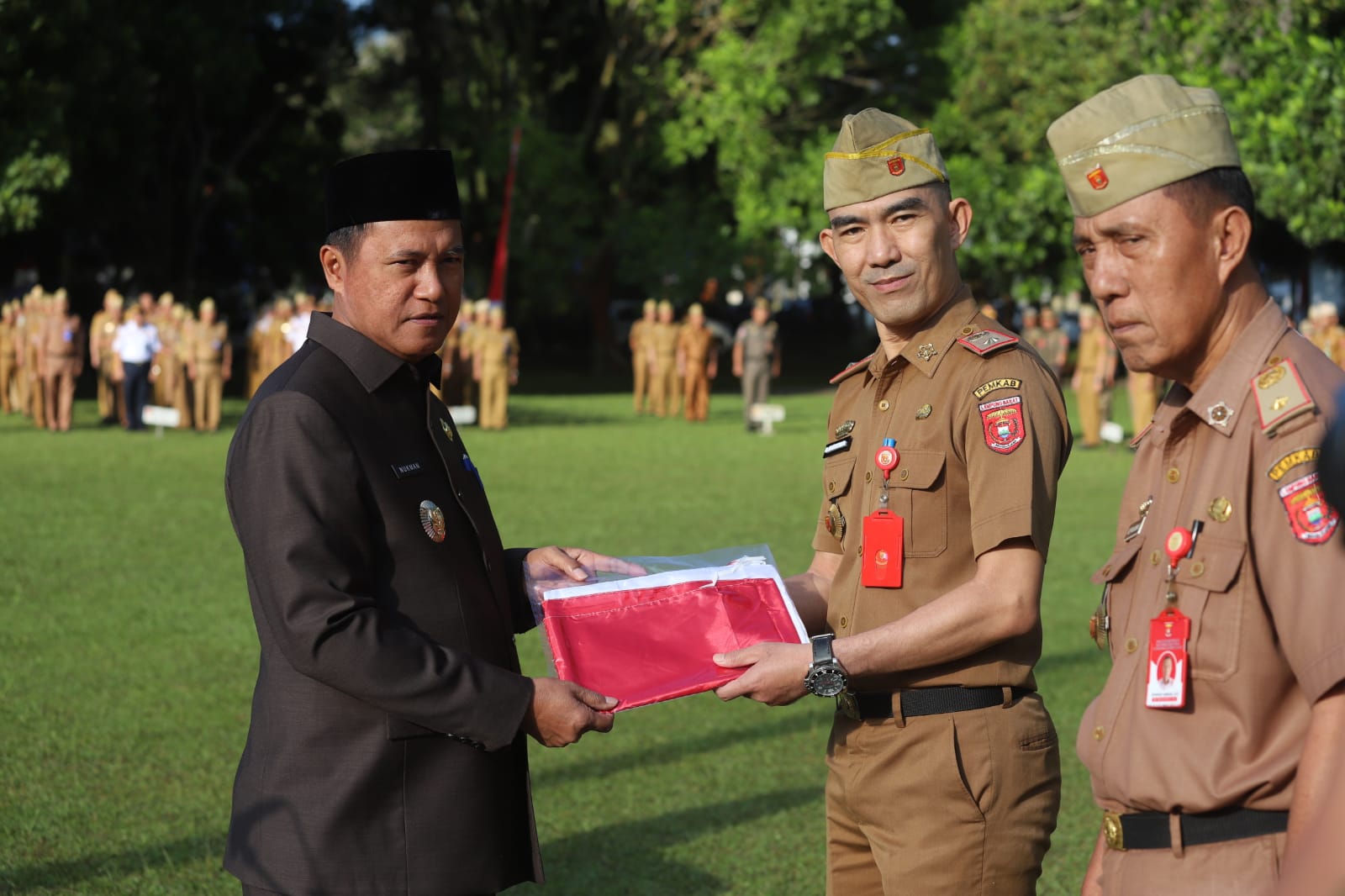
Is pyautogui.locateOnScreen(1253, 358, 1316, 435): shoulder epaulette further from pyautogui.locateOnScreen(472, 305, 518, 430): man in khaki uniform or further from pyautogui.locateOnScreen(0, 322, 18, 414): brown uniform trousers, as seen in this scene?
pyautogui.locateOnScreen(0, 322, 18, 414): brown uniform trousers

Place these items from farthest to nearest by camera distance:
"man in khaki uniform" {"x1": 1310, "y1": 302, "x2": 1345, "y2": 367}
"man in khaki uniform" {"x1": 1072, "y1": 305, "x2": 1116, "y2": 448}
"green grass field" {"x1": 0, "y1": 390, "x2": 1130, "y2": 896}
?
1. "man in khaki uniform" {"x1": 1310, "y1": 302, "x2": 1345, "y2": 367}
2. "man in khaki uniform" {"x1": 1072, "y1": 305, "x2": 1116, "y2": 448}
3. "green grass field" {"x1": 0, "y1": 390, "x2": 1130, "y2": 896}

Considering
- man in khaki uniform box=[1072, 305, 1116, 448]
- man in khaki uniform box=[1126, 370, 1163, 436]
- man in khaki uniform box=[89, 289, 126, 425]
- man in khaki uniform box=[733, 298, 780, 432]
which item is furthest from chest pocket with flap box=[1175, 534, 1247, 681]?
man in khaki uniform box=[89, 289, 126, 425]

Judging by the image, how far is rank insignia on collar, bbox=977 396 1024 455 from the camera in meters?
3.38

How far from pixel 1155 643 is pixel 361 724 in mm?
1582

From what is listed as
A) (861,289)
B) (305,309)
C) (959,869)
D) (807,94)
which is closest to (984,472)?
(861,289)

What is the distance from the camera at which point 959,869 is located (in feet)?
11.3

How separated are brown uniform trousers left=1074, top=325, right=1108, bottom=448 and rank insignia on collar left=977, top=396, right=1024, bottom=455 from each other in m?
23.5

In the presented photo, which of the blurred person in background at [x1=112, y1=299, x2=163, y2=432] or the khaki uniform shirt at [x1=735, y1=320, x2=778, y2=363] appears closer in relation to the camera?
the blurred person in background at [x1=112, y1=299, x2=163, y2=432]

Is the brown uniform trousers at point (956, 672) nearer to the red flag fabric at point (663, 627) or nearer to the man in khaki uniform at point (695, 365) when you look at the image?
the red flag fabric at point (663, 627)

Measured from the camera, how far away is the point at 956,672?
3.47 metres

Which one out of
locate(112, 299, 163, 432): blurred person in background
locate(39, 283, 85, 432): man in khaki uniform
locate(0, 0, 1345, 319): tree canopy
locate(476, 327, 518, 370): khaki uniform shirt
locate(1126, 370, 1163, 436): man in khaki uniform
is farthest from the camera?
locate(0, 0, 1345, 319): tree canopy

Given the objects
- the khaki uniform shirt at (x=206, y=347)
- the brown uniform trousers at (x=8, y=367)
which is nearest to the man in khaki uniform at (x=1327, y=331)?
the khaki uniform shirt at (x=206, y=347)

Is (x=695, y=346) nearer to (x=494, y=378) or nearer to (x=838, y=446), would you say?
(x=494, y=378)

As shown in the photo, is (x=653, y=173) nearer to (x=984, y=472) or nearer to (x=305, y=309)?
(x=305, y=309)
